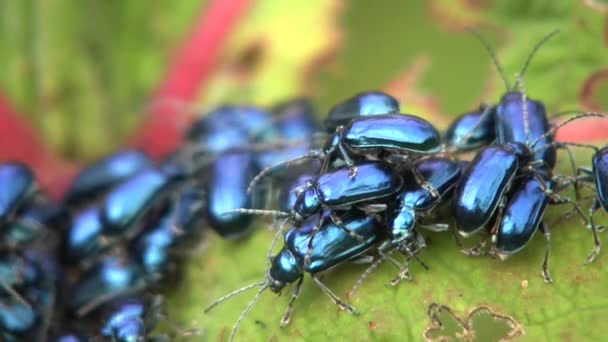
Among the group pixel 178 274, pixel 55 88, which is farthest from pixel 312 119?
pixel 55 88

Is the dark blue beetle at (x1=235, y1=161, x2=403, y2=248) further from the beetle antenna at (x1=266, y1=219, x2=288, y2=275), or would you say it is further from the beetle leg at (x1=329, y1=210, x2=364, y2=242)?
the beetle antenna at (x1=266, y1=219, x2=288, y2=275)

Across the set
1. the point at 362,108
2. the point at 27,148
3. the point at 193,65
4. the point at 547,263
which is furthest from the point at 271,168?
the point at 27,148

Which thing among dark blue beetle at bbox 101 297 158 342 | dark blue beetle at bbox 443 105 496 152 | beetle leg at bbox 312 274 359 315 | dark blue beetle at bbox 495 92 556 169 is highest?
dark blue beetle at bbox 495 92 556 169

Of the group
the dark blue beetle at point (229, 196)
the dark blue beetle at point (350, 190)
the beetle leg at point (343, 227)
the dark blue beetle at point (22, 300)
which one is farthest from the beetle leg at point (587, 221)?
the dark blue beetle at point (22, 300)

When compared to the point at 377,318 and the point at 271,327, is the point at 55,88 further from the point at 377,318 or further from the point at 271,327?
the point at 377,318

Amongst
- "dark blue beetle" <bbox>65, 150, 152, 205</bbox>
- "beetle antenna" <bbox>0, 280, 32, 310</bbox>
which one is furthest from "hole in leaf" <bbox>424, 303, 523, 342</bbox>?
"dark blue beetle" <bbox>65, 150, 152, 205</bbox>

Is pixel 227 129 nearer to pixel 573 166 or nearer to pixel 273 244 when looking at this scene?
pixel 273 244

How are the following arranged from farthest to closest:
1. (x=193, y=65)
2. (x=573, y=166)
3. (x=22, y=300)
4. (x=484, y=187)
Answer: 1. (x=193, y=65)
2. (x=22, y=300)
3. (x=573, y=166)
4. (x=484, y=187)
